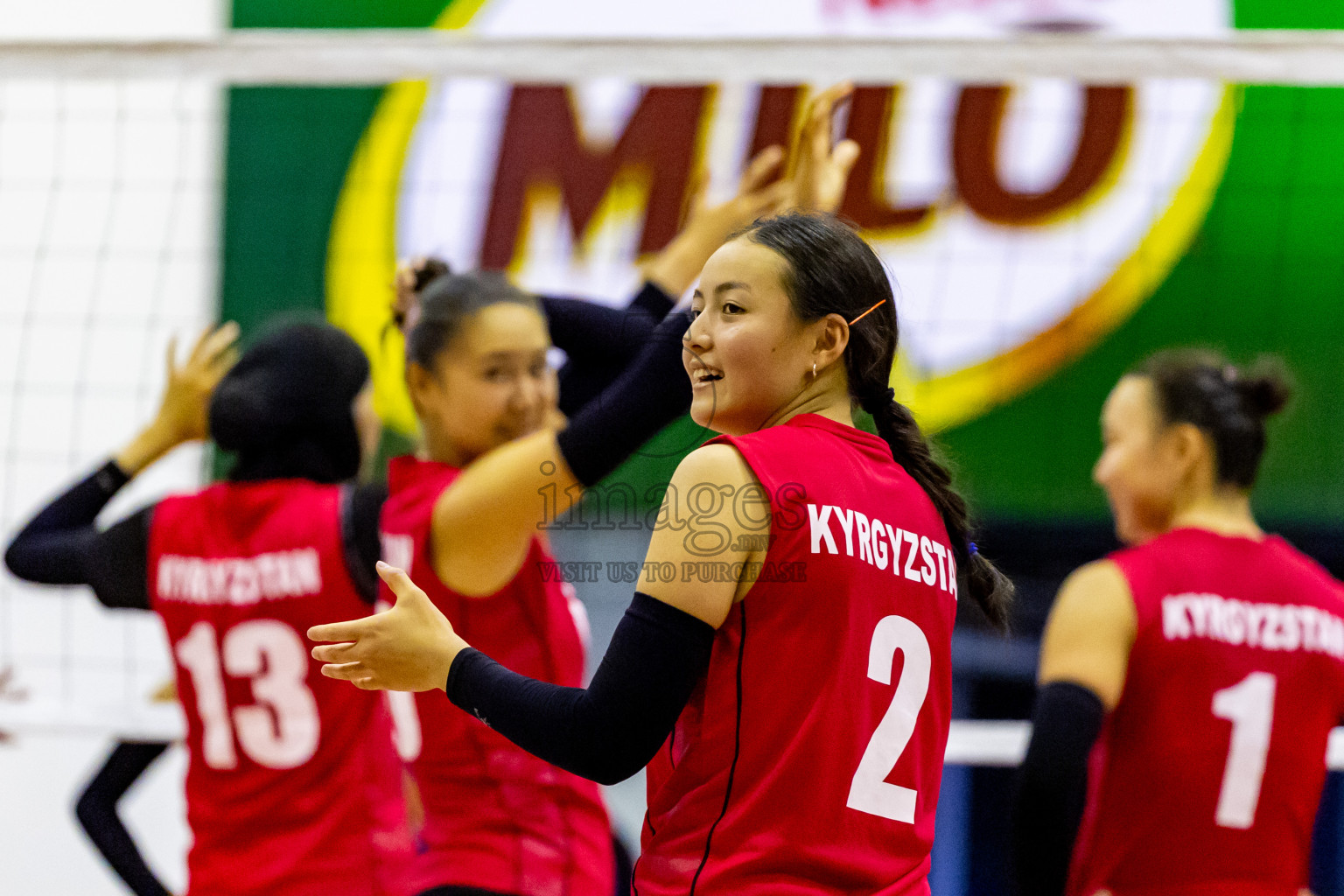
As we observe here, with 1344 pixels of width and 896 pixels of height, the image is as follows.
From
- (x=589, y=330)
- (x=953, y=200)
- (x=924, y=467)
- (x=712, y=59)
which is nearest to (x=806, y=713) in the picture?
(x=924, y=467)

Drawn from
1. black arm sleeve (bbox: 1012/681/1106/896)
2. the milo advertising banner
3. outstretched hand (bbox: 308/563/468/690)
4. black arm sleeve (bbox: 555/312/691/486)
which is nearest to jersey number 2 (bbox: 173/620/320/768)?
black arm sleeve (bbox: 555/312/691/486)

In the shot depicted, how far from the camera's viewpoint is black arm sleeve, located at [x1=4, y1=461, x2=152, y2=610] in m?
2.25

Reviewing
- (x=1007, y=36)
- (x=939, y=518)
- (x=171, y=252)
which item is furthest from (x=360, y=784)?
(x=171, y=252)

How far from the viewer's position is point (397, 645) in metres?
1.27

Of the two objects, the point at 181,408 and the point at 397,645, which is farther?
the point at 181,408

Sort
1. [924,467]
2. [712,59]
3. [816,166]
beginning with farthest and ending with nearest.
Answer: [712,59], [816,166], [924,467]

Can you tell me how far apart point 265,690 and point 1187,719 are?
1722mm

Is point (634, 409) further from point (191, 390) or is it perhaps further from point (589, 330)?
point (191, 390)

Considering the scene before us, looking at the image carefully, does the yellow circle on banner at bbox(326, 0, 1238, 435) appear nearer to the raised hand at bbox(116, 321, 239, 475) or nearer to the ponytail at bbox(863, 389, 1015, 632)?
the raised hand at bbox(116, 321, 239, 475)

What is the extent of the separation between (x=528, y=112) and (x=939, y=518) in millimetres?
4364

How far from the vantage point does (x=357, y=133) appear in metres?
5.30

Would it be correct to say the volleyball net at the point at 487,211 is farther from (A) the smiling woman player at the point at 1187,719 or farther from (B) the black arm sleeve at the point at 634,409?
(B) the black arm sleeve at the point at 634,409

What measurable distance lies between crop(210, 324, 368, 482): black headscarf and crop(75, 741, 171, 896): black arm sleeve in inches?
Result: 29.2

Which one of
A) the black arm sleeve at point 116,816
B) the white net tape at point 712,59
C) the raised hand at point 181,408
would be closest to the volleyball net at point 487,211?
the white net tape at point 712,59
